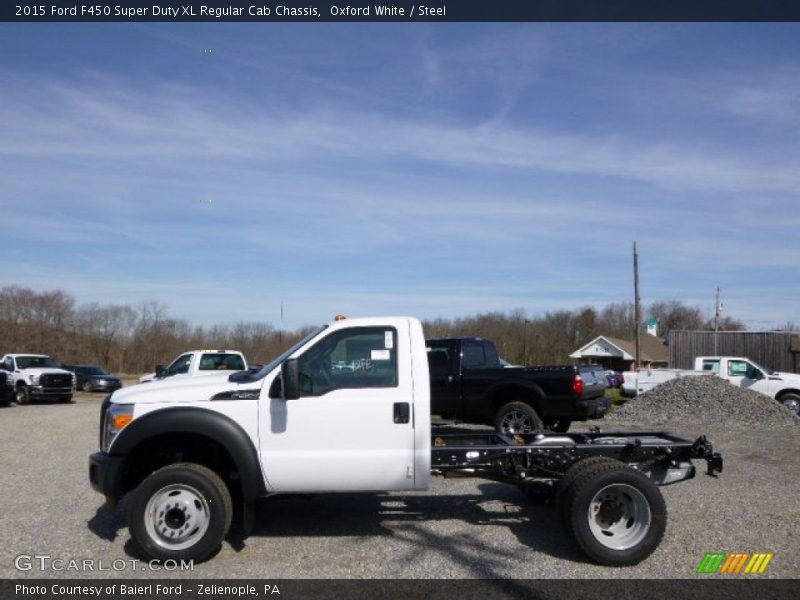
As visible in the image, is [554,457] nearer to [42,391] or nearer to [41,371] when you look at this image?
[42,391]

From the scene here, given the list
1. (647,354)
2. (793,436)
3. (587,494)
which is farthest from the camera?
(647,354)

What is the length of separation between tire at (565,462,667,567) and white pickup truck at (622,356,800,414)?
1577 centimetres

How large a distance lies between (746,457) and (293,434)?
885 centimetres

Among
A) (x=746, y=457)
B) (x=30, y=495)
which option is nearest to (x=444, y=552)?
(x=30, y=495)

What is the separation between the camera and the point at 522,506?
8.17 m

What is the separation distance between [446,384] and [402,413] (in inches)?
271

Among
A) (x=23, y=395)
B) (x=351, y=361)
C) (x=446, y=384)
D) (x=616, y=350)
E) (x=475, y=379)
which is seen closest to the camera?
(x=351, y=361)

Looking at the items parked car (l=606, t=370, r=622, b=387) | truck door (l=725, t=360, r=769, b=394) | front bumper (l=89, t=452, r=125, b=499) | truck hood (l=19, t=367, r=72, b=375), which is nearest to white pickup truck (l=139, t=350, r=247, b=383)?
truck hood (l=19, t=367, r=72, b=375)

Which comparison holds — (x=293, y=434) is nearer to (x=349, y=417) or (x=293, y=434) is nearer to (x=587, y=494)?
(x=349, y=417)

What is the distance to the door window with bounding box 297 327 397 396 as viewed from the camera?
252 inches

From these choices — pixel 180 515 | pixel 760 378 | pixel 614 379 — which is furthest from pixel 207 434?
pixel 614 379

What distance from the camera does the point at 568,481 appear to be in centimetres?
634

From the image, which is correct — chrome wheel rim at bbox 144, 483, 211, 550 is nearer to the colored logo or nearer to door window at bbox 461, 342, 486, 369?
the colored logo

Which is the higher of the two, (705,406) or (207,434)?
(207,434)
